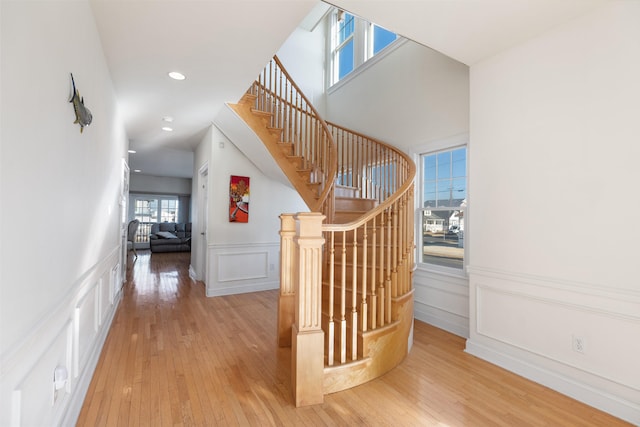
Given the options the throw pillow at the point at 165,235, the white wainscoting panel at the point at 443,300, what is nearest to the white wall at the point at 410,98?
the white wainscoting panel at the point at 443,300

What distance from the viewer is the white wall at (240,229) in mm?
4598

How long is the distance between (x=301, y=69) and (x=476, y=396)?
596cm

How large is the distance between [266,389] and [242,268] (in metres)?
2.87

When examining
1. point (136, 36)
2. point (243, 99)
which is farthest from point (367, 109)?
point (136, 36)

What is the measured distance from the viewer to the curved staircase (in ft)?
6.50

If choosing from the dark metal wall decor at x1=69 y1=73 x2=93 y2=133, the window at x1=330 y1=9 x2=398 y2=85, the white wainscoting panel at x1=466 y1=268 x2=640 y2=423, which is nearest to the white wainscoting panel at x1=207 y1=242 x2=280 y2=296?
the dark metal wall decor at x1=69 y1=73 x2=93 y2=133

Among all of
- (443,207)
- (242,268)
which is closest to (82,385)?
(242,268)

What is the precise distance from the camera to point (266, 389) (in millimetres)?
2086

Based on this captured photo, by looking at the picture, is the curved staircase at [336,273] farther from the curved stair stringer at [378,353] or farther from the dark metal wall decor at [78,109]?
the dark metal wall decor at [78,109]

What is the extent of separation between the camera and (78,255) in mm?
1852

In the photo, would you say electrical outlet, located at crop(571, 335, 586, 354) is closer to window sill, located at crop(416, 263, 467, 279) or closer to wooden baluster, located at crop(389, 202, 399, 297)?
window sill, located at crop(416, 263, 467, 279)

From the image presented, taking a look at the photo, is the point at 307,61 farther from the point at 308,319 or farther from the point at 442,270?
the point at 308,319

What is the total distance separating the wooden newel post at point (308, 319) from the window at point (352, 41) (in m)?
3.84

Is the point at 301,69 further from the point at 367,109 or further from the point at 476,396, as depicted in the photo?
the point at 476,396
